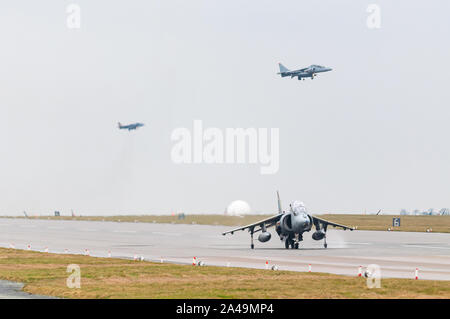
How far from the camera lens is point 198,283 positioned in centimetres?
3756

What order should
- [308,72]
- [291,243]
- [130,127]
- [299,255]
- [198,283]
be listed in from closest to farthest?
[198,283] → [299,255] → [291,243] → [308,72] → [130,127]

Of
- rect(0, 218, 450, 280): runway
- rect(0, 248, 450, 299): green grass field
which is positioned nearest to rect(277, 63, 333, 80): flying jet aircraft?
rect(0, 218, 450, 280): runway

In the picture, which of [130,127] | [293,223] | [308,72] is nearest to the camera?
[293,223]

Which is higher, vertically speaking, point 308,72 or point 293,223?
point 308,72

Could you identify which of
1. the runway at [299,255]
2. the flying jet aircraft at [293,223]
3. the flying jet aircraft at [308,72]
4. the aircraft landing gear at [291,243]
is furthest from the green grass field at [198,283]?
the flying jet aircraft at [308,72]

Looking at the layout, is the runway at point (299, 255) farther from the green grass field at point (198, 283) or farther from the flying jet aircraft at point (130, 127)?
the flying jet aircraft at point (130, 127)

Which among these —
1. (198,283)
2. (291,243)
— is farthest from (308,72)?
(198,283)

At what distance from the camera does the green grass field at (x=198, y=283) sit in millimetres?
32844

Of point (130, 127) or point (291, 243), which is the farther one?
point (130, 127)

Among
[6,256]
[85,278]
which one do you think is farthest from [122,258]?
[85,278]

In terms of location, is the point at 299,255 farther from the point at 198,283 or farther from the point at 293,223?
the point at 198,283

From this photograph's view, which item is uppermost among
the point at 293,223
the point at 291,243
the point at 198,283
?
the point at 293,223
